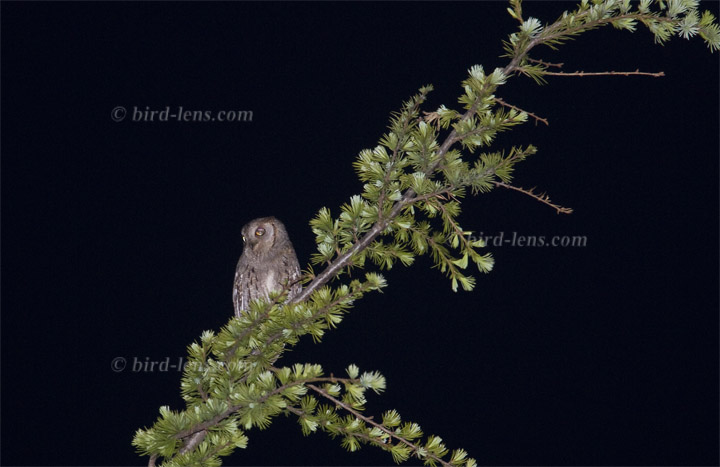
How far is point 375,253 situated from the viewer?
209 centimetres

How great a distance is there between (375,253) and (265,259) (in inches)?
43.2

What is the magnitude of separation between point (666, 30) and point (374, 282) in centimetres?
106

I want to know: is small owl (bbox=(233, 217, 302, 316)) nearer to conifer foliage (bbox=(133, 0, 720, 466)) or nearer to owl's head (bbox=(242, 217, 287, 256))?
owl's head (bbox=(242, 217, 287, 256))

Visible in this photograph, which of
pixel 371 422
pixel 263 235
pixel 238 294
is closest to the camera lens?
pixel 371 422

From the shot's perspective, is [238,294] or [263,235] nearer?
[263,235]

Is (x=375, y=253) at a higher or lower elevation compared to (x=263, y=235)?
lower

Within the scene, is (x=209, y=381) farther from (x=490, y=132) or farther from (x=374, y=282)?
(x=490, y=132)

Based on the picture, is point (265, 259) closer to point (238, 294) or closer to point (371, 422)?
point (238, 294)

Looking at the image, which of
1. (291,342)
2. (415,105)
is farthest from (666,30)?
(291,342)

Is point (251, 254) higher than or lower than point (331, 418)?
higher

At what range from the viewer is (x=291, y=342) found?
1.95 m

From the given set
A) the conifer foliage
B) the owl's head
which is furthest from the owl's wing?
the conifer foliage

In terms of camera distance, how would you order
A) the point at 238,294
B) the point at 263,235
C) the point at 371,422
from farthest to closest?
1. the point at 238,294
2. the point at 263,235
3. the point at 371,422

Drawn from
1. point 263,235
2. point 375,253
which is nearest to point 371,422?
point 375,253
